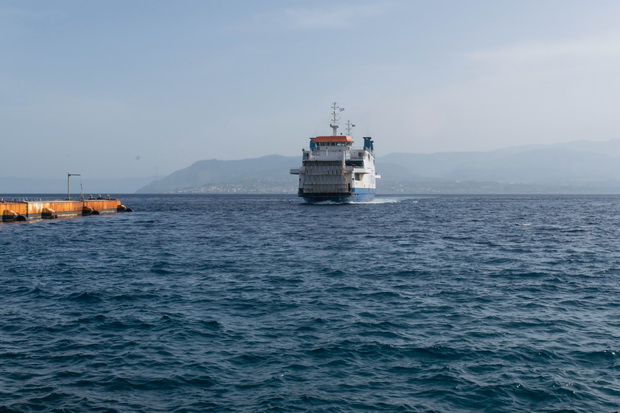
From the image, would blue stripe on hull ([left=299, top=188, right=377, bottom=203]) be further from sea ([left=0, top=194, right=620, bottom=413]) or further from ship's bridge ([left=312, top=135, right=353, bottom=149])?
sea ([left=0, top=194, right=620, bottom=413])

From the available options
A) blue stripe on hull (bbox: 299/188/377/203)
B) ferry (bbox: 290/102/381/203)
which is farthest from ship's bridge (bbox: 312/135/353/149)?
blue stripe on hull (bbox: 299/188/377/203)

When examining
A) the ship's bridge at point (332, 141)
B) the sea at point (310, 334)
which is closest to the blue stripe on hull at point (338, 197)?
the ship's bridge at point (332, 141)

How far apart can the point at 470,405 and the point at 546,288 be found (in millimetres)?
14938

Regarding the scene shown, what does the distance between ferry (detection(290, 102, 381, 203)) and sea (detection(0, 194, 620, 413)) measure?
223ft

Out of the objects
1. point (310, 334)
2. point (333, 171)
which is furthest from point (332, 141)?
point (310, 334)

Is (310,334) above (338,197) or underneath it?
underneath

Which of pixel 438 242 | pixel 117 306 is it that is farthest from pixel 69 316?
pixel 438 242

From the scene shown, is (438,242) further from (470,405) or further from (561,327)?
(470,405)

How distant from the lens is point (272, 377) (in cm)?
1399

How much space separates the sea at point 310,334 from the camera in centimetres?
1291

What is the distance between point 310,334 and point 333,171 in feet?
284

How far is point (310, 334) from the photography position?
17.8 metres

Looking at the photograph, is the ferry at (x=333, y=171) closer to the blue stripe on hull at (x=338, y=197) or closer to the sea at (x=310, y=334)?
the blue stripe on hull at (x=338, y=197)

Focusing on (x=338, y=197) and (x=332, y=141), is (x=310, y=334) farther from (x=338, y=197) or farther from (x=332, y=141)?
(x=332, y=141)
